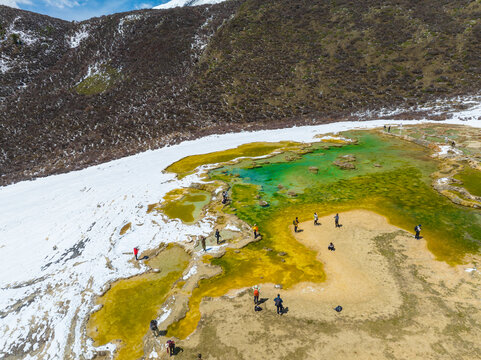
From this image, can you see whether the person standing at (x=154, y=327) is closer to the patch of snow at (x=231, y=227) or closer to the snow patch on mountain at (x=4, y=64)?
the patch of snow at (x=231, y=227)

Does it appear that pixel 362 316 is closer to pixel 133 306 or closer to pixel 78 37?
pixel 133 306

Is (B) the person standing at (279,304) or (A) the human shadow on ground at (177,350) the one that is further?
(B) the person standing at (279,304)

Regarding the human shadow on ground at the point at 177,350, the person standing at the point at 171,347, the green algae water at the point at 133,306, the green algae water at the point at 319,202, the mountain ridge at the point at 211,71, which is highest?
the mountain ridge at the point at 211,71

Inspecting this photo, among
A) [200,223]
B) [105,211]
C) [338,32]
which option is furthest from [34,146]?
[338,32]

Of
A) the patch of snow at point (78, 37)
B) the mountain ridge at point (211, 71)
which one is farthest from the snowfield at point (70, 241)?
the patch of snow at point (78, 37)

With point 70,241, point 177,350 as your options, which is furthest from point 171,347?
point 70,241

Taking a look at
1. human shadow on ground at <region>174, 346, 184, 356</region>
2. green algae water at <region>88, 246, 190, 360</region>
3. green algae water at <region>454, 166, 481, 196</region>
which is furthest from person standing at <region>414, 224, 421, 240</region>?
human shadow on ground at <region>174, 346, 184, 356</region>
